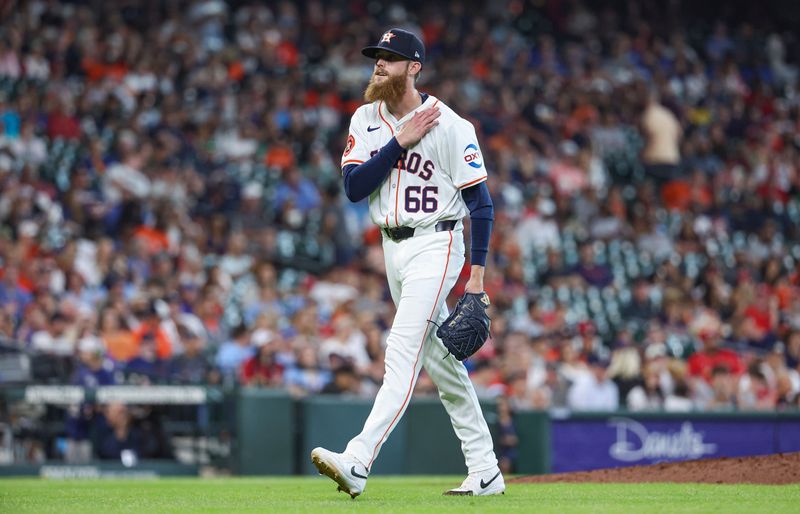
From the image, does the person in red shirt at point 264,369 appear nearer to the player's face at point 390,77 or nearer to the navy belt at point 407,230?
the navy belt at point 407,230

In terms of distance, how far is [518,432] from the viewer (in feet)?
38.2

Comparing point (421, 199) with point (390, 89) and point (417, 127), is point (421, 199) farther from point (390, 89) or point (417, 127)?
point (390, 89)

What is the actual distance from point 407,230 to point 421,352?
1.73ft

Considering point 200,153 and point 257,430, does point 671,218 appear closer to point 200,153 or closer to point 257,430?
point 200,153

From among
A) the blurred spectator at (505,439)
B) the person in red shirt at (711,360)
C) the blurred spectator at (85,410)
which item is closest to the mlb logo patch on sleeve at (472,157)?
the blurred spectator at (85,410)

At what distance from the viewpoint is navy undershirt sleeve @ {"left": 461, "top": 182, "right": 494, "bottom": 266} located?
5.60 meters

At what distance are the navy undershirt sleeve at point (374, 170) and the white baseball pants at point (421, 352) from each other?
10.6 inches

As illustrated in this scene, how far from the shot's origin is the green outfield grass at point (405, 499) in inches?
194

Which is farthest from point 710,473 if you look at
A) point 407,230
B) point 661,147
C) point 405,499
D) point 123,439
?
point 661,147

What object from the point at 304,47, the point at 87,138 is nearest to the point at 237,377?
the point at 87,138

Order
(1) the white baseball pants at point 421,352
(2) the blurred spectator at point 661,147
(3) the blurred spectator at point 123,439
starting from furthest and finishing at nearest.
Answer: (2) the blurred spectator at point 661,147, (3) the blurred spectator at point 123,439, (1) the white baseball pants at point 421,352

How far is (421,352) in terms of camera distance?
555 centimetres

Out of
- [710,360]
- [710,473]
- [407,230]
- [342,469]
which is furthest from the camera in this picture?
[710,360]

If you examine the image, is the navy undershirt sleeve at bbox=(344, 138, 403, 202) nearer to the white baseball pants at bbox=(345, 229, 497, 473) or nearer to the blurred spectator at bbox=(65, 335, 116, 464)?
the white baseball pants at bbox=(345, 229, 497, 473)
